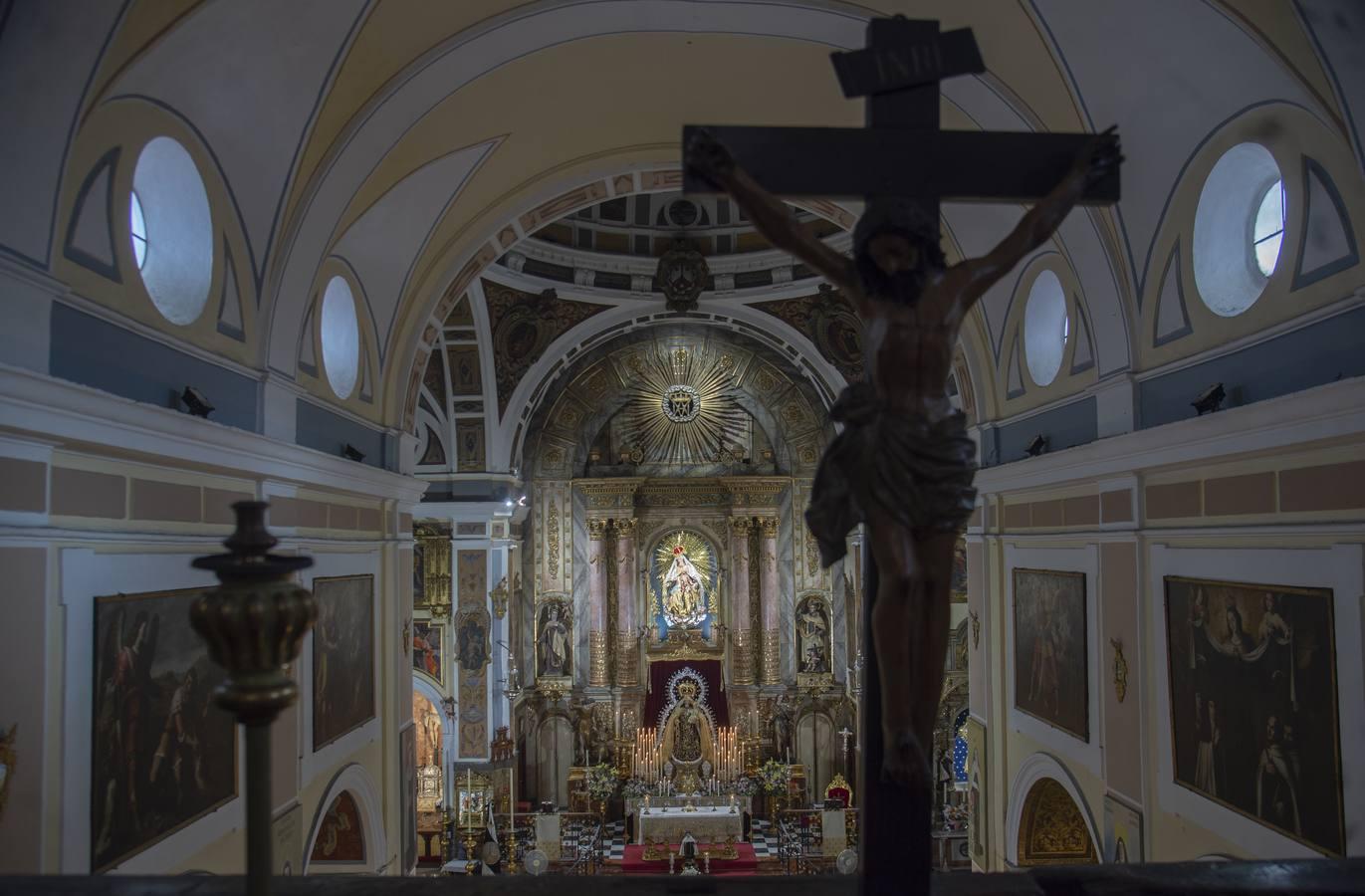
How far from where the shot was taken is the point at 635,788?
22281 millimetres

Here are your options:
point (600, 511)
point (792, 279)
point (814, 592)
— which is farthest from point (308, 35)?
point (814, 592)

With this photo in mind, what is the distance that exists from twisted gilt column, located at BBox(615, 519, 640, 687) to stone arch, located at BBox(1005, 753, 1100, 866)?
12.9 meters

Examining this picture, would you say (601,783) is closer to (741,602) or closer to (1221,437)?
(741,602)

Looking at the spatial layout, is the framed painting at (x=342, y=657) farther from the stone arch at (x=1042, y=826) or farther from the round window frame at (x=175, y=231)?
the stone arch at (x=1042, y=826)

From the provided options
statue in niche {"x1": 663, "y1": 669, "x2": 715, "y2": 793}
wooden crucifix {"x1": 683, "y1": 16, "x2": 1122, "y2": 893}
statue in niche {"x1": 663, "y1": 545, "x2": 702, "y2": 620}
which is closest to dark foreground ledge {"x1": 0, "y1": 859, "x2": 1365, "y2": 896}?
wooden crucifix {"x1": 683, "y1": 16, "x2": 1122, "y2": 893}

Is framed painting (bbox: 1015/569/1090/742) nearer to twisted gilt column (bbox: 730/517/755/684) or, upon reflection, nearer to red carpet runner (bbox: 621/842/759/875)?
red carpet runner (bbox: 621/842/759/875)

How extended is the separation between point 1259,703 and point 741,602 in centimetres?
1694

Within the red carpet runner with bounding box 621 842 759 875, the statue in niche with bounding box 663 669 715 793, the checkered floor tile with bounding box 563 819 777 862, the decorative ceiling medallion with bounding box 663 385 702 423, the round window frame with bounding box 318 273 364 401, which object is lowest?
the checkered floor tile with bounding box 563 819 777 862

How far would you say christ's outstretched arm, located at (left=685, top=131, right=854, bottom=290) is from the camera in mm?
2889

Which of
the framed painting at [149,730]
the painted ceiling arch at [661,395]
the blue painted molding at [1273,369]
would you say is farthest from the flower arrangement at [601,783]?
the blue painted molding at [1273,369]

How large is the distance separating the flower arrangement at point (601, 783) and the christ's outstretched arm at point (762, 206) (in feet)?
67.4

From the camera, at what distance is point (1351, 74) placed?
590 cm

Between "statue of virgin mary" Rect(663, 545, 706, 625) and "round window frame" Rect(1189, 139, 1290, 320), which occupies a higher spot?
"round window frame" Rect(1189, 139, 1290, 320)

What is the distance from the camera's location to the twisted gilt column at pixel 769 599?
23953 millimetres
